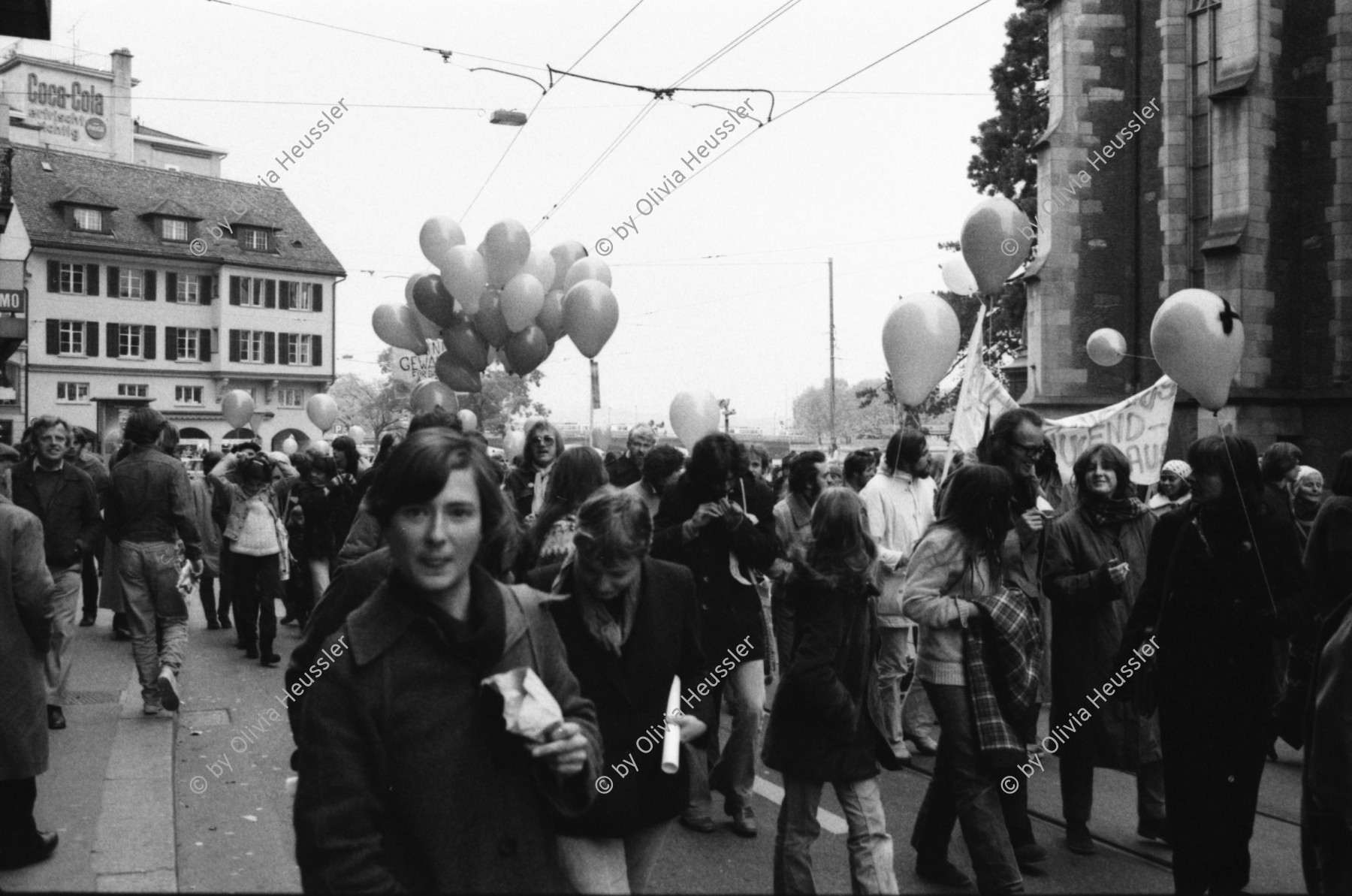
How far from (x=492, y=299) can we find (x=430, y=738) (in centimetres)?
1294

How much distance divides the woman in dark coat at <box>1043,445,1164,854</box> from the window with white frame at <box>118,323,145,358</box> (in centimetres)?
5656

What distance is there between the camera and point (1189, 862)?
4.81 m

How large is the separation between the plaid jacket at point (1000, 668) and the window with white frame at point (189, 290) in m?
58.2

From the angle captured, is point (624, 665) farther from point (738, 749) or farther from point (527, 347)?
point (527, 347)

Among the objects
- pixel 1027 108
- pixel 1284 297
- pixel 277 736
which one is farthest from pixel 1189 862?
pixel 1027 108

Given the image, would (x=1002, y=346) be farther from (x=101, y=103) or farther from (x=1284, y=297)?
(x=101, y=103)

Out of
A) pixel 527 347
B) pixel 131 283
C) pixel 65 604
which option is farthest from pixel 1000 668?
pixel 131 283

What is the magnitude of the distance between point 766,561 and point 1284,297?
55.7 feet

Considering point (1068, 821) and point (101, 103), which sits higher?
point (101, 103)

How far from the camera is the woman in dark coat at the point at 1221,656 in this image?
4.80m

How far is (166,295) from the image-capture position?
57156mm

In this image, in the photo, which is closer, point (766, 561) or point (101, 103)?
point (766, 561)

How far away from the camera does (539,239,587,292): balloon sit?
15719 millimetres

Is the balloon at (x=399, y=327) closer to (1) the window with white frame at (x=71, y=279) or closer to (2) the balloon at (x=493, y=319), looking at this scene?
(2) the balloon at (x=493, y=319)
